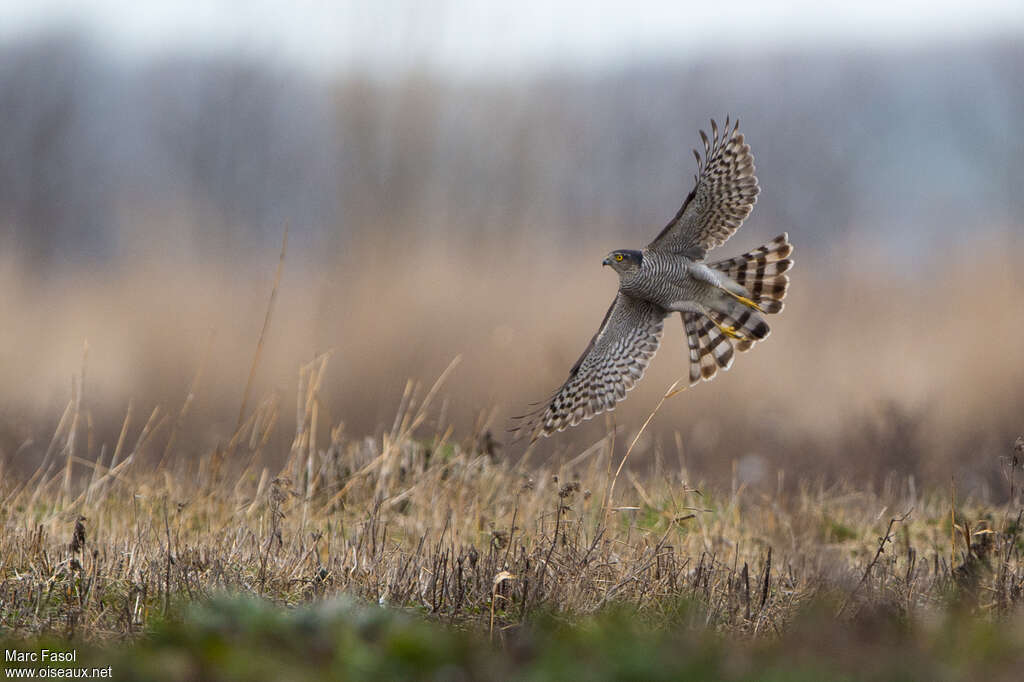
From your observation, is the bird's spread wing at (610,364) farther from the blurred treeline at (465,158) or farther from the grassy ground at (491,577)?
the blurred treeline at (465,158)

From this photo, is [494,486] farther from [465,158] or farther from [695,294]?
[465,158]

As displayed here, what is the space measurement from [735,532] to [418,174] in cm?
950

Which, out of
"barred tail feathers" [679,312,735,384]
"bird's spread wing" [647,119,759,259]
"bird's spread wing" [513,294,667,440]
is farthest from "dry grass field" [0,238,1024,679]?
"bird's spread wing" [647,119,759,259]

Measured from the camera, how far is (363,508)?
5828mm

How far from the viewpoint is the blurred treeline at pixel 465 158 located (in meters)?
14.3

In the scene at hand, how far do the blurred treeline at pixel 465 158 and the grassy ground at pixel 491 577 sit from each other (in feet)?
25.0

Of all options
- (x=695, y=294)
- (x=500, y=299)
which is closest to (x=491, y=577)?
(x=695, y=294)

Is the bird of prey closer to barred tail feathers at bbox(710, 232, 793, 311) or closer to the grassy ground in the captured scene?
barred tail feathers at bbox(710, 232, 793, 311)

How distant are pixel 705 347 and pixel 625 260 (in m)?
0.83

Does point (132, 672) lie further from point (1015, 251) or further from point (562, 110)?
point (562, 110)

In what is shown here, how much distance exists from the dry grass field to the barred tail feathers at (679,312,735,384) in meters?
0.71

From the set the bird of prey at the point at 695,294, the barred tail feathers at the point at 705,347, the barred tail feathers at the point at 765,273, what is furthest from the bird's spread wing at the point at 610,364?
the barred tail feathers at the point at 765,273

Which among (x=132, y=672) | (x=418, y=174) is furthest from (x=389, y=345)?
(x=132, y=672)

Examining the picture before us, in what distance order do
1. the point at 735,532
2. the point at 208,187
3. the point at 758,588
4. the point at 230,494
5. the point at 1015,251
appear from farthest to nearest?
the point at 208,187 < the point at 1015,251 < the point at 230,494 < the point at 735,532 < the point at 758,588
